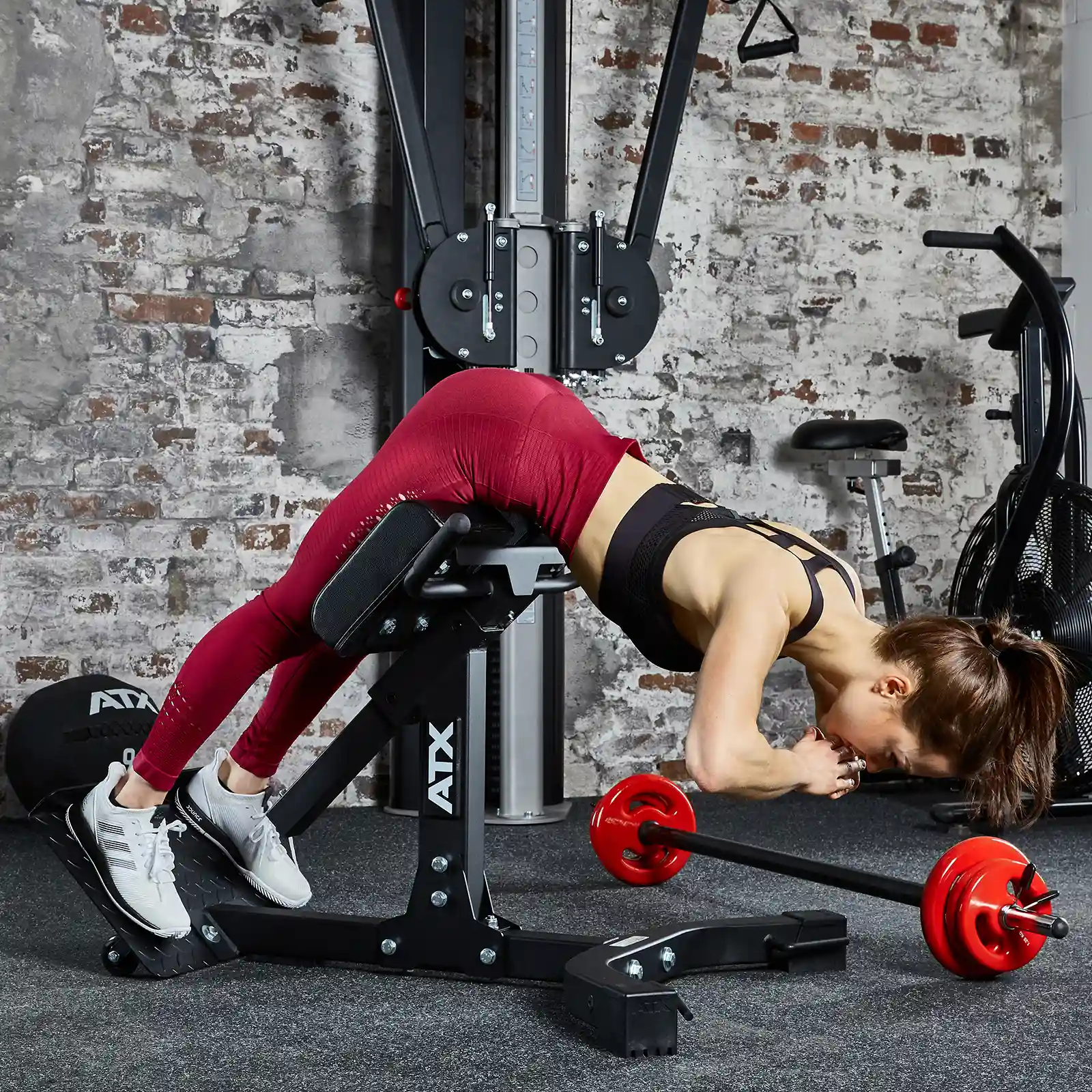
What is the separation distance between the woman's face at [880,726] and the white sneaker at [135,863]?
41.3 inches

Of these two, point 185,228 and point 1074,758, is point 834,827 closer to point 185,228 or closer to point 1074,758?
point 1074,758

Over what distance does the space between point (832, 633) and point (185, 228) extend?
2.39 meters

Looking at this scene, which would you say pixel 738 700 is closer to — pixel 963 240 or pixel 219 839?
pixel 219 839

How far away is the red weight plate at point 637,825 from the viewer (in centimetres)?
269

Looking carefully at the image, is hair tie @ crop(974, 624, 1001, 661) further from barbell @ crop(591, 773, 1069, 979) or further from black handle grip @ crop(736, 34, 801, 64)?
black handle grip @ crop(736, 34, 801, 64)

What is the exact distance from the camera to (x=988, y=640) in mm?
2002

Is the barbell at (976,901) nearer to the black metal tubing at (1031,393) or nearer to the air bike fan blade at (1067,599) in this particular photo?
the air bike fan blade at (1067,599)

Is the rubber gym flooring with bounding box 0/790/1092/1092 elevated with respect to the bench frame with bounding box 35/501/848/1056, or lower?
lower

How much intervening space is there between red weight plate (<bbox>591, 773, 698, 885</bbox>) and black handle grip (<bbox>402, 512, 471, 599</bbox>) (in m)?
0.93

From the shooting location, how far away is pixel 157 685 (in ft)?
11.8

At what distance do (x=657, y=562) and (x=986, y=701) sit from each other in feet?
1.67

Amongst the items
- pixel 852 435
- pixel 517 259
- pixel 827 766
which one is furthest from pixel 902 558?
pixel 827 766

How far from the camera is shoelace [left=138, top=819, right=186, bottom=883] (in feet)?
6.79

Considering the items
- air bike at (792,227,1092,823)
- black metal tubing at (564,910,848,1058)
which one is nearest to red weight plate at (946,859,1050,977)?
black metal tubing at (564,910,848,1058)
